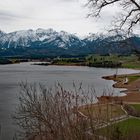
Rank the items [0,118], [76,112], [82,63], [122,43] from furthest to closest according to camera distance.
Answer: [82,63], [0,118], [122,43], [76,112]

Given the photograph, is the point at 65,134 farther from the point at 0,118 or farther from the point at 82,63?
the point at 82,63

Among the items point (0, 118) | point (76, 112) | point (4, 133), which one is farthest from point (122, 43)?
point (0, 118)

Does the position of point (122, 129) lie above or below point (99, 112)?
below

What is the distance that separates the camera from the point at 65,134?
6.95 metres

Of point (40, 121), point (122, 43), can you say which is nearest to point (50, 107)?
point (40, 121)

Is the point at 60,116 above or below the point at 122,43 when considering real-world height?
below

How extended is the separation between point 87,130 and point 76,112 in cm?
48

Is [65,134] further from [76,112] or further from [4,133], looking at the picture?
[4,133]

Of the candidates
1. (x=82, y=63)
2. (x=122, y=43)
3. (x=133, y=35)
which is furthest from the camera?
(x=82, y=63)

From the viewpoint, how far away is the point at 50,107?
7613 millimetres

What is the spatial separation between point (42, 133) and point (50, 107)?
0.53 meters

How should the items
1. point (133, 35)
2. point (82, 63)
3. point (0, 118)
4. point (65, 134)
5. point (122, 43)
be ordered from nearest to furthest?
1. point (65, 134)
2. point (122, 43)
3. point (133, 35)
4. point (0, 118)
5. point (82, 63)

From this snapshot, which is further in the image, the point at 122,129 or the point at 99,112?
the point at 122,129

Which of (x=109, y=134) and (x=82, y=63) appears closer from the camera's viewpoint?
(x=109, y=134)
